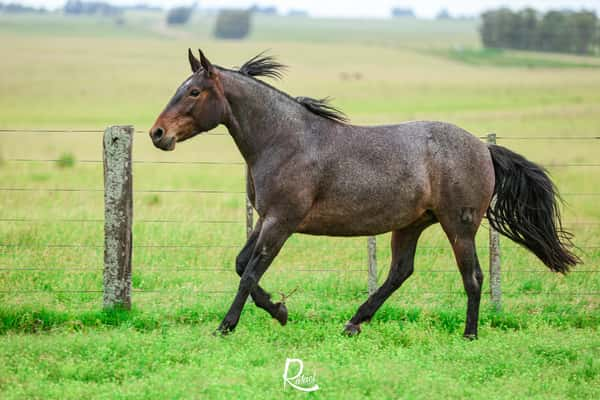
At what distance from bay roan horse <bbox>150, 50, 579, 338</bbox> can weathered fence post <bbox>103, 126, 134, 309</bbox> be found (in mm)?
1011

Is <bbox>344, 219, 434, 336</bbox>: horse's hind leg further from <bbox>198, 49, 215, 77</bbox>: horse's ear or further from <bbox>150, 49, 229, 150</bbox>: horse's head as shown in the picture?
<bbox>198, 49, 215, 77</bbox>: horse's ear

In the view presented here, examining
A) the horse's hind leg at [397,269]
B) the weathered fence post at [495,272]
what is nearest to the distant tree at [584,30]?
the weathered fence post at [495,272]

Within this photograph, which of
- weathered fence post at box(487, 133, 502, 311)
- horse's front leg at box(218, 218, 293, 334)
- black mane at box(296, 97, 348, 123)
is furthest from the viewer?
weathered fence post at box(487, 133, 502, 311)

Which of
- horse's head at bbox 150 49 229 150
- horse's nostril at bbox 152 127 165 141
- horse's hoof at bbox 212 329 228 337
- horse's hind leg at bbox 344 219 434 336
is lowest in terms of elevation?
horse's hoof at bbox 212 329 228 337

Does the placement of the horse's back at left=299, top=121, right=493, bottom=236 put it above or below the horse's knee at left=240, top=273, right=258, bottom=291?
above

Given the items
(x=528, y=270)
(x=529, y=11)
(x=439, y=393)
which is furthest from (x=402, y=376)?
(x=529, y=11)

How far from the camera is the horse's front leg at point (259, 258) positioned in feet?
22.8

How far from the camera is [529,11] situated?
8981 centimetres

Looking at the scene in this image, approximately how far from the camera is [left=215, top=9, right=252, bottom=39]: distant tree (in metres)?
124

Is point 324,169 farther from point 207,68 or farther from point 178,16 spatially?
point 178,16

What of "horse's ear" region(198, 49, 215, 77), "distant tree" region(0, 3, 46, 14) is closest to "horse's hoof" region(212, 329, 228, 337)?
"horse's ear" region(198, 49, 215, 77)

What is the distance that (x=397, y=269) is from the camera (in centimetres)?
777

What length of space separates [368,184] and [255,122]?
119 cm

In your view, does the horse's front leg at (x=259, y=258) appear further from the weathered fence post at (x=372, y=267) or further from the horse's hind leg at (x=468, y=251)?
the weathered fence post at (x=372, y=267)
